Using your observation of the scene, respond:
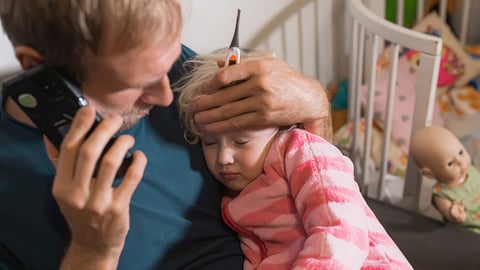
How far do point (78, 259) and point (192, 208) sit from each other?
0.31 meters

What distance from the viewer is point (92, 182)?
2.47ft

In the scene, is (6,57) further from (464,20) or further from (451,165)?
(464,20)

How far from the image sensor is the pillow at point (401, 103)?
2010 millimetres

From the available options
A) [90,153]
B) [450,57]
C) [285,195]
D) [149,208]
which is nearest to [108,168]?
[90,153]

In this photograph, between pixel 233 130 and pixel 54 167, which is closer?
pixel 54 167

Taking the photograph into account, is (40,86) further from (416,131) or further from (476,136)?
(476,136)

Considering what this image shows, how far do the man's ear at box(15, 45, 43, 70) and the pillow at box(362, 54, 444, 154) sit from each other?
53.8 inches

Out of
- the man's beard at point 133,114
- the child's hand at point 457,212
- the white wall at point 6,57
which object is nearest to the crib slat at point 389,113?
the child's hand at point 457,212

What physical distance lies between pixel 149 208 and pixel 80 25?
399 mm

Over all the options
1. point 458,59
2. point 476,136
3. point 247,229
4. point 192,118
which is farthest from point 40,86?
point 458,59

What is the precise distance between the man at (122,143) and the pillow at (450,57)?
1.14 metres

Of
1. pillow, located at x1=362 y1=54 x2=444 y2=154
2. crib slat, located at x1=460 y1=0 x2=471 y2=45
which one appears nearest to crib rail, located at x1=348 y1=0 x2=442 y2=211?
pillow, located at x1=362 y1=54 x2=444 y2=154

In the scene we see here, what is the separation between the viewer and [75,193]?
28.6 inches

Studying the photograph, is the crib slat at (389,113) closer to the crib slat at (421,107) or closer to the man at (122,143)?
the crib slat at (421,107)
